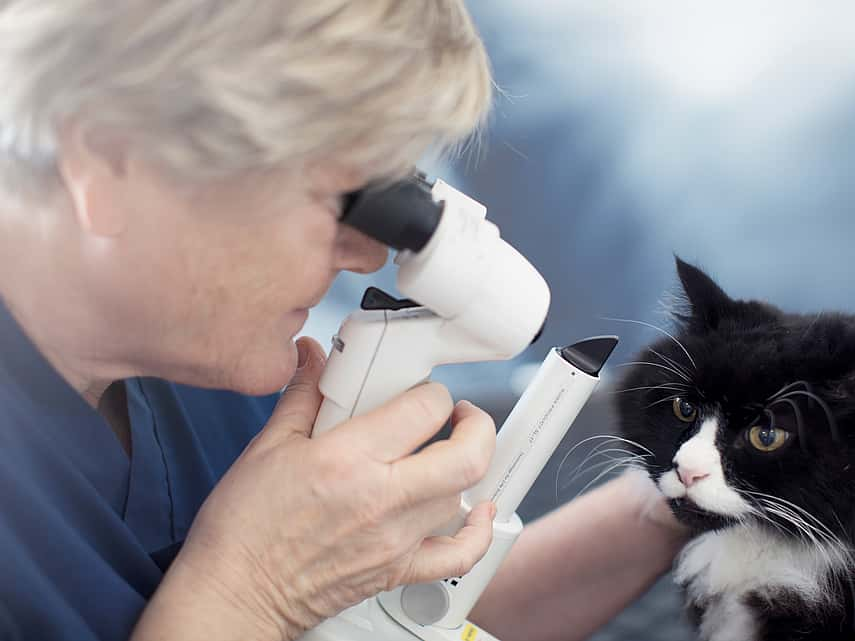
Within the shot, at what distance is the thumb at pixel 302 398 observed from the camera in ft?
2.71

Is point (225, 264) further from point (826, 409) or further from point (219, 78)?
point (826, 409)

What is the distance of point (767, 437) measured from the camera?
37.5 inches

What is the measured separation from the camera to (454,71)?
0.69 metres

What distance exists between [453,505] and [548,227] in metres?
0.78

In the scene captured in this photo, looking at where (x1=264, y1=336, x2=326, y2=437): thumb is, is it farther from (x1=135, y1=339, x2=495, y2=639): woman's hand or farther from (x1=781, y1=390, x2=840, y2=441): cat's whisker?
(x1=781, y1=390, x2=840, y2=441): cat's whisker

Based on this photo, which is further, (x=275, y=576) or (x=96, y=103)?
(x=275, y=576)

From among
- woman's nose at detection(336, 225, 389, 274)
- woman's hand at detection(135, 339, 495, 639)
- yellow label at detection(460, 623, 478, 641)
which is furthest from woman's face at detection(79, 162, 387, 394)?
yellow label at detection(460, 623, 478, 641)

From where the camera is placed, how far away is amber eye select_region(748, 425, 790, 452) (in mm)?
946

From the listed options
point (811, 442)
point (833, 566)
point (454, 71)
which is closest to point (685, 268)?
point (811, 442)

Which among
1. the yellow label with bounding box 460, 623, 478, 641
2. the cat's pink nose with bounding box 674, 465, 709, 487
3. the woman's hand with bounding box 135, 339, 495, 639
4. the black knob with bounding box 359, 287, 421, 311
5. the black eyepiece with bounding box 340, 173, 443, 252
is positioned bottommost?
the yellow label with bounding box 460, 623, 478, 641

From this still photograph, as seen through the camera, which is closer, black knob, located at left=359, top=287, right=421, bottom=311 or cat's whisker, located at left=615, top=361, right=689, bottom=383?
black knob, located at left=359, top=287, right=421, bottom=311

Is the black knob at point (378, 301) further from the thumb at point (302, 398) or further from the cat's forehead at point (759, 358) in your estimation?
the cat's forehead at point (759, 358)

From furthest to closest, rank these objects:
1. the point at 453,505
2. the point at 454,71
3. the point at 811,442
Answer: the point at 811,442, the point at 453,505, the point at 454,71

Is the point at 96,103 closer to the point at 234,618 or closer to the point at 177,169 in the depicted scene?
the point at 177,169
